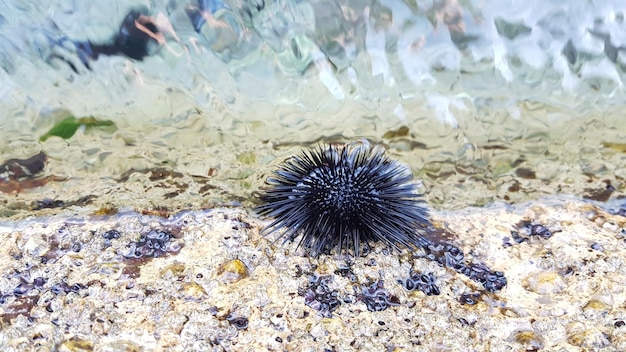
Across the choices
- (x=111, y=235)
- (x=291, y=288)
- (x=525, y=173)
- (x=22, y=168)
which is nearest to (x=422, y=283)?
(x=291, y=288)

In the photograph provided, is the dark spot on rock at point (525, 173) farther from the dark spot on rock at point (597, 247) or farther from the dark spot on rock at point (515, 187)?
the dark spot on rock at point (597, 247)

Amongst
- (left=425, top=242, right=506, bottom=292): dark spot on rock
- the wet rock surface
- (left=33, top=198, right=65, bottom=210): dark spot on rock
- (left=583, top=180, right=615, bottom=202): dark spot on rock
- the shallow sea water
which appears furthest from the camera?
(left=583, top=180, right=615, bottom=202): dark spot on rock

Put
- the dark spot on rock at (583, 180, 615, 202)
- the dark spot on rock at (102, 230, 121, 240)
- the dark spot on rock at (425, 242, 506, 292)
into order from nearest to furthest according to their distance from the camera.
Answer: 1. the dark spot on rock at (425, 242, 506, 292)
2. the dark spot on rock at (102, 230, 121, 240)
3. the dark spot on rock at (583, 180, 615, 202)

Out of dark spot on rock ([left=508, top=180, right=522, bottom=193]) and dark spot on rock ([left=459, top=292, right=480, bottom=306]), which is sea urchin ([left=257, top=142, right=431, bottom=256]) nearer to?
dark spot on rock ([left=459, top=292, right=480, bottom=306])

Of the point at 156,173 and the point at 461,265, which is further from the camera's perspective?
the point at 156,173

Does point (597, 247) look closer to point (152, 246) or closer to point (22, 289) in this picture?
point (152, 246)

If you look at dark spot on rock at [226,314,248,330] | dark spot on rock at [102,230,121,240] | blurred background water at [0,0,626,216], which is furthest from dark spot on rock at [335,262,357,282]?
dark spot on rock at [102,230,121,240]

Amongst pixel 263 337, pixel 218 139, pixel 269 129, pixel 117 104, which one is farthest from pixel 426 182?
pixel 117 104

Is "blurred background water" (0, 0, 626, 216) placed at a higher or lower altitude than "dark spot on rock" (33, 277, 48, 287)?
higher
